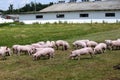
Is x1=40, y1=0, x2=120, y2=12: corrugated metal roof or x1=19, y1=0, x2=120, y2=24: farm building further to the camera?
x1=40, y1=0, x2=120, y2=12: corrugated metal roof

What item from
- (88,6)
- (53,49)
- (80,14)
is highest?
(88,6)

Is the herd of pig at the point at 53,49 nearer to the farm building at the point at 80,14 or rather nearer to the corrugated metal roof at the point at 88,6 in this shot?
the farm building at the point at 80,14

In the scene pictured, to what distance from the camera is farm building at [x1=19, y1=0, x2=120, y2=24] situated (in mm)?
61500

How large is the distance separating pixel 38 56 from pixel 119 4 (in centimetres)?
4662

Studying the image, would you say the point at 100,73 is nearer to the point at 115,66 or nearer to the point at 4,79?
the point at 115,66

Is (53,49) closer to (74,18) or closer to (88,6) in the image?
(74,18)

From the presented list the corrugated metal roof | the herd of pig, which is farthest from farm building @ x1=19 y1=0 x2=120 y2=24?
the herd of pig

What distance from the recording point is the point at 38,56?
61.0ft

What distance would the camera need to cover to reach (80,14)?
64312 mm

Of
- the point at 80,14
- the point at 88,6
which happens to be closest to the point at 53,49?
the point at 80,14

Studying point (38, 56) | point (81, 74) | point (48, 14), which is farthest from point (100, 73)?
point (48, 14)

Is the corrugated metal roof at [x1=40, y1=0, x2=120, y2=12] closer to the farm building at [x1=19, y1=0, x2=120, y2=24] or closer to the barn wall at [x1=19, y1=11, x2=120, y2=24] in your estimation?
the farm building at [x1=19, y1=0, x2=120, y2=24]

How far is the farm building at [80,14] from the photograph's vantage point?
202ft

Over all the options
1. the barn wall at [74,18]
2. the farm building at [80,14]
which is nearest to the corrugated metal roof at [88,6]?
the farm building at [80,14]
